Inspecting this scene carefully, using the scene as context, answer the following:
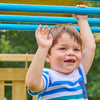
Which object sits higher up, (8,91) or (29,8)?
(8,91)

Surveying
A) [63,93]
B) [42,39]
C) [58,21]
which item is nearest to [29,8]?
[42,39]

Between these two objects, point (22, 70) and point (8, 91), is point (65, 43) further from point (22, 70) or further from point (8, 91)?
point (8, 91)

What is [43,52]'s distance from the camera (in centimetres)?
111

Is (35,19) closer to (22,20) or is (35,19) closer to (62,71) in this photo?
(22,20)

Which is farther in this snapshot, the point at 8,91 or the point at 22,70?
the point at 8,91

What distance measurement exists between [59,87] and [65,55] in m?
0.16

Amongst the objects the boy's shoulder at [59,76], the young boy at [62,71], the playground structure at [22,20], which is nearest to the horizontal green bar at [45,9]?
the playground structure at [22,20]

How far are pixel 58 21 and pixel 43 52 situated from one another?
455mm

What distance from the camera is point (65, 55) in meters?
1.27

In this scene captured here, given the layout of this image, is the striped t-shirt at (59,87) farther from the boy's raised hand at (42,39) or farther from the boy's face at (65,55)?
the boy's raised hand at (42,39)

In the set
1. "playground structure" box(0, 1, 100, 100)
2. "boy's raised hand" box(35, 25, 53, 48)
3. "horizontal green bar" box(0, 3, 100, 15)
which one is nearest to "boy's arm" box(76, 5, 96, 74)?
"playground structure" box(0, 1, 100, 100)

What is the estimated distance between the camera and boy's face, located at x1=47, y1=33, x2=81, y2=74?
1274 millimetres

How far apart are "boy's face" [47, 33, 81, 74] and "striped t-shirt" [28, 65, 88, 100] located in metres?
0.04

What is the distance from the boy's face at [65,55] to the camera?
127 cm
